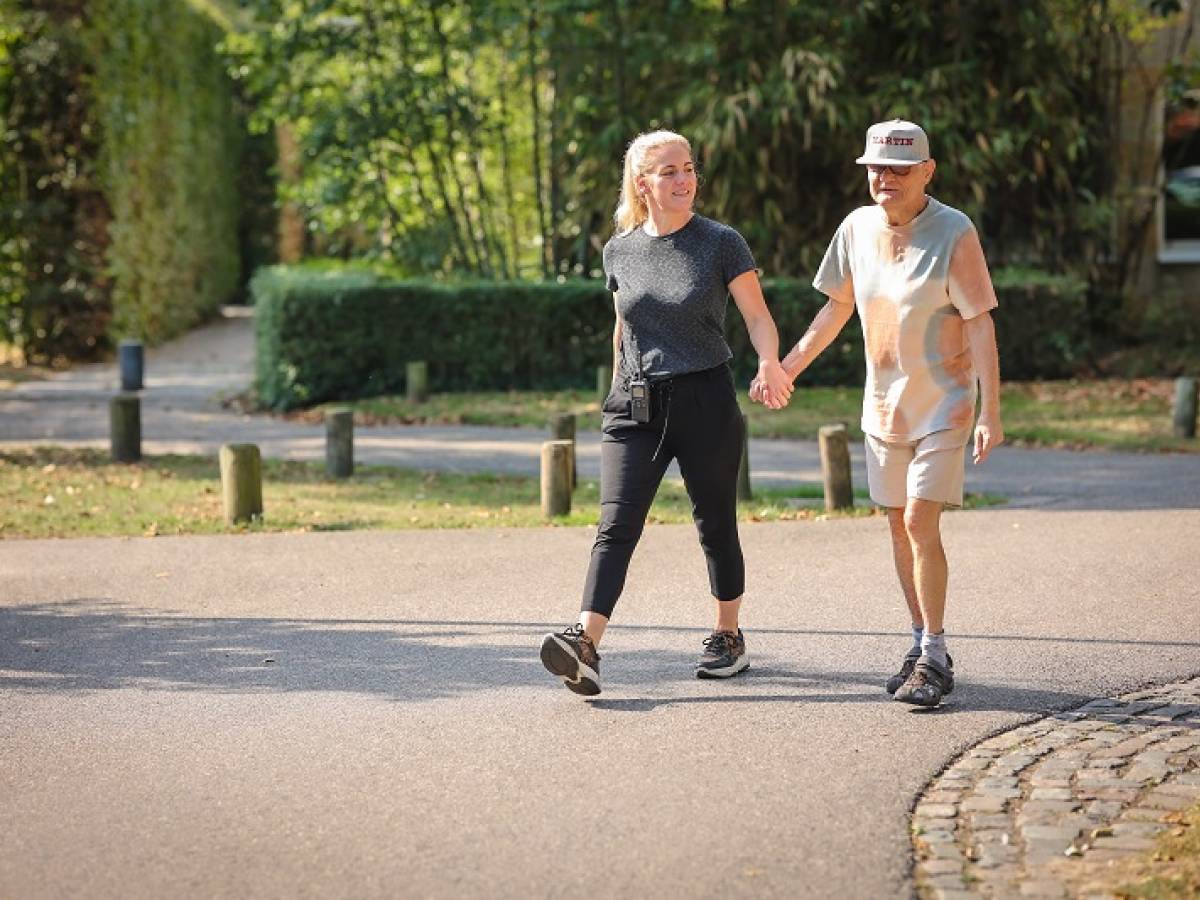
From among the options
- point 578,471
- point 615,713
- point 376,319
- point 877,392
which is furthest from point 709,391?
point 376,319

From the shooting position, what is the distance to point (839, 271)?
652 centimetres

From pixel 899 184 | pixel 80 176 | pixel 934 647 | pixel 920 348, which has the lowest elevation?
pixel 934 647

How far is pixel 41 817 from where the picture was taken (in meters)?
5.26

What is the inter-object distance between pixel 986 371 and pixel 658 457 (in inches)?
45.6

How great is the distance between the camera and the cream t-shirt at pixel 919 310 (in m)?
6.16

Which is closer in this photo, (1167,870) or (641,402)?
(1167,870)

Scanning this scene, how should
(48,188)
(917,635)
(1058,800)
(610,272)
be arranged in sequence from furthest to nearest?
(48,188), (610,272), (917,635), (1058,800)

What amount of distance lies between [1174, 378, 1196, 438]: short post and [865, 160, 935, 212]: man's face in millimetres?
9079

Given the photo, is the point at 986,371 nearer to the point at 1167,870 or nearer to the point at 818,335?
the point at 818,335

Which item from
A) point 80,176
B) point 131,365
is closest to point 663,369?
point 131,365

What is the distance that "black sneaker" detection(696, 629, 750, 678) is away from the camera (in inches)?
268

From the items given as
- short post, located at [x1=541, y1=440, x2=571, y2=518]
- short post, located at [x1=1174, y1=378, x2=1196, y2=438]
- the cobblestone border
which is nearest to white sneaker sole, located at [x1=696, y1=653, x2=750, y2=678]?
the cobblestone border

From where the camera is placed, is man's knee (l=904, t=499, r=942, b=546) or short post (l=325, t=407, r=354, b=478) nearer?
man's knee (l=904, t=499, r=942, b=546)

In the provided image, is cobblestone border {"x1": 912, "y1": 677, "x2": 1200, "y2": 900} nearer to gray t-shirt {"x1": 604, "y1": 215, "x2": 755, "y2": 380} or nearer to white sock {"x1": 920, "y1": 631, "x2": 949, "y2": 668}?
white sock {"x1": 920, "y1": 631, "x2": 949, "y2": 668}
